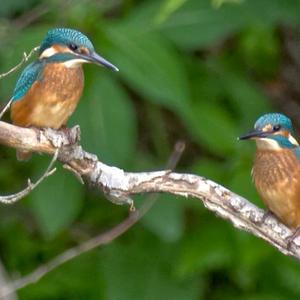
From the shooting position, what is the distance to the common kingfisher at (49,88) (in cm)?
640

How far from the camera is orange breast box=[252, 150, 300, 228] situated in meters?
6.34

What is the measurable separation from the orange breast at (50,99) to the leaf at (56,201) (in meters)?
1.14

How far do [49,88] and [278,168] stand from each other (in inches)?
44.1

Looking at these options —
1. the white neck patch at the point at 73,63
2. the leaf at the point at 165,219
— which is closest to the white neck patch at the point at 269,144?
the white neck patch at the point at 73,63

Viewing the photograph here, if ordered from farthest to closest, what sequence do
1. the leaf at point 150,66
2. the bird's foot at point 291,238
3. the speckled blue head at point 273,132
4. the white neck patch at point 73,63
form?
the leaf at point 150,66, the speckled blue head at point 273,132, the white neck patch at point 73,63, the bird's foot at point 291,238

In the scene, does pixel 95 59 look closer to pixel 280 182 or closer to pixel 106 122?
pixel 280 182

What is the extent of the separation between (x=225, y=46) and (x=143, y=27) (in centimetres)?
130

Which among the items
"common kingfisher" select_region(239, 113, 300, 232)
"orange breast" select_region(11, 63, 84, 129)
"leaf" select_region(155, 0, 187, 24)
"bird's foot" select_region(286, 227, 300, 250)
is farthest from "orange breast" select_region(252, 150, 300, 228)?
"orange breast" select_region(11, 63, 84, 129)

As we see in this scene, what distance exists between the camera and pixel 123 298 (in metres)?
8.02

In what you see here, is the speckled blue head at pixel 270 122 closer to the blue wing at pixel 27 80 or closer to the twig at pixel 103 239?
the twig at pixel 103 239

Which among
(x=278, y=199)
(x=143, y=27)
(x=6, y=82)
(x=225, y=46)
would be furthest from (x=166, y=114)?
(x=278, y=199)

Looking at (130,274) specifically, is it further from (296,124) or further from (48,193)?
(296,124)

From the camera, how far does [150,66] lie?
7590mm

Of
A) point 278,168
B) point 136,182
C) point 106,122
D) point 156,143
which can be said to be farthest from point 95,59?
point 156,143
